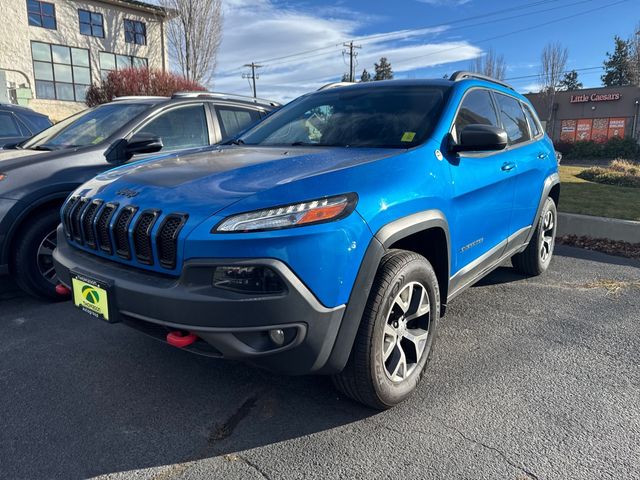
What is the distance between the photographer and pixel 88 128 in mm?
4766

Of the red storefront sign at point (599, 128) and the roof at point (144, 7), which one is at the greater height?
the roof at point (144, 7)

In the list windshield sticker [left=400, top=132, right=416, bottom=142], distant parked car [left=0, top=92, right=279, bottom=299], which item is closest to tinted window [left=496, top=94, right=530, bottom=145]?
windshield sticker [left=400, top=132, right=416, bottom=142]

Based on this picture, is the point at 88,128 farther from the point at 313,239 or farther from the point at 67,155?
the point at 313,239

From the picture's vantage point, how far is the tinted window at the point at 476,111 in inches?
125

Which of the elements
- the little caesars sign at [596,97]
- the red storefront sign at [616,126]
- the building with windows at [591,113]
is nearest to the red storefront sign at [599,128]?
the building with windows at [591,113]

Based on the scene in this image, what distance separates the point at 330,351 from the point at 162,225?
36.4 inches

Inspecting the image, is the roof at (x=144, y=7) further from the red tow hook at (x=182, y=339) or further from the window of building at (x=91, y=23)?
the red tow hook at (x=182, y=339)

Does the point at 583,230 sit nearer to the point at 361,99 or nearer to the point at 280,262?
the point at 361,99

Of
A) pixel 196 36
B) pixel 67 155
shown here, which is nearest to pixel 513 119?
pixel 67 155

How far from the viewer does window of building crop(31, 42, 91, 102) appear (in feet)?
89.8

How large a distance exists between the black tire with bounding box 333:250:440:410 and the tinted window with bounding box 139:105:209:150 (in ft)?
10.5

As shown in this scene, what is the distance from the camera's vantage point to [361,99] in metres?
3.46

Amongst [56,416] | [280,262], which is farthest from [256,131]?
[56,416]

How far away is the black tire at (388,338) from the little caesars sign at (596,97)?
46080 millimetres
